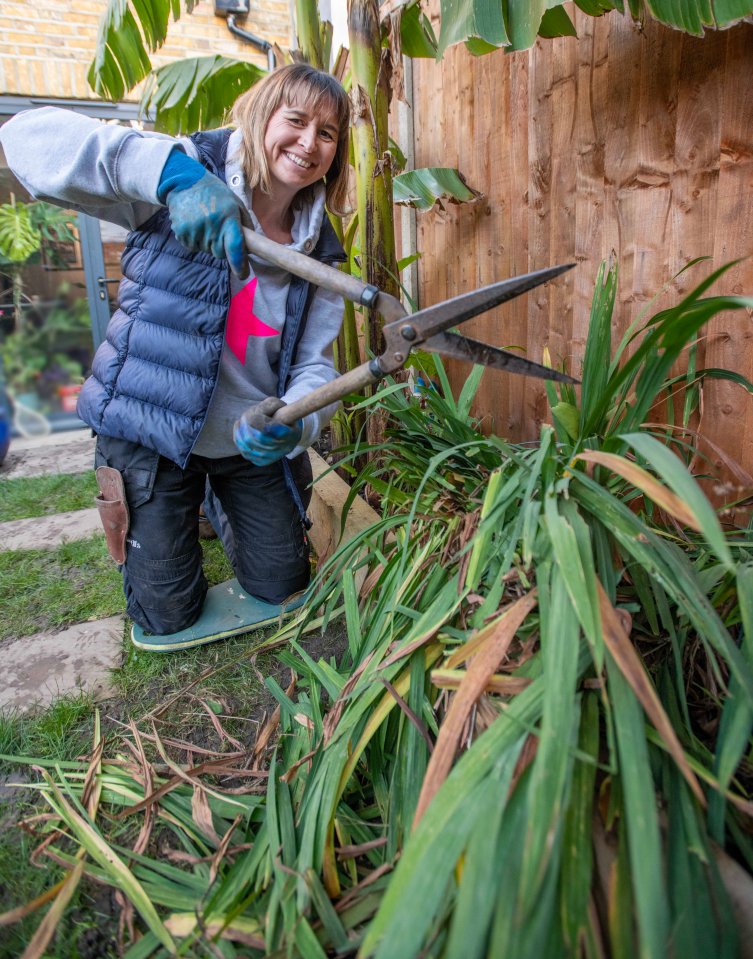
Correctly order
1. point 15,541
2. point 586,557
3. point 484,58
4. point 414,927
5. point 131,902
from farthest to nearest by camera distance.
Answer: point 15,541 → point 484,58 → point 131,902 → point 586,557 → point 414,927

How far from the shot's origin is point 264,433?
1639 millimetres

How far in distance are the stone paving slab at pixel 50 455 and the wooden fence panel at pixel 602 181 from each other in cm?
304

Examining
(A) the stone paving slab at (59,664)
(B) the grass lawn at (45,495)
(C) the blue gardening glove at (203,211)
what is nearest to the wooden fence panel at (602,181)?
(C) the blue gardening glove at (203,211)

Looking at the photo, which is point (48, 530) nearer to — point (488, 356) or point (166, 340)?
point (166, 340)

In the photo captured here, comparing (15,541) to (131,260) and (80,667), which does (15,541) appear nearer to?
(80,667)

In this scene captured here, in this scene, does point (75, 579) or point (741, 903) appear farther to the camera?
point (75, 579)

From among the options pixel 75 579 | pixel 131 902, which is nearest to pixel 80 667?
pixel 75 579

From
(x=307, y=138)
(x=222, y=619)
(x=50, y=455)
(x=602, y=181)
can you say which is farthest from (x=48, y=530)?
(x=602, y=181)

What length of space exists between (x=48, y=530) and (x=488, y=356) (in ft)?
8.56

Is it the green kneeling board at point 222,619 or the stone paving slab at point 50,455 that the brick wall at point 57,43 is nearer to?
the stone paving slab at point 50,455

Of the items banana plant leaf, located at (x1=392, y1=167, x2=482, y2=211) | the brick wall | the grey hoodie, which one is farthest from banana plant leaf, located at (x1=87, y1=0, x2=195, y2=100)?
the brick wall

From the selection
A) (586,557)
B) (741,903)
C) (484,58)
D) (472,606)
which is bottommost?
(741,903)

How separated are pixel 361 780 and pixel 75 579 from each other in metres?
A: 1.71

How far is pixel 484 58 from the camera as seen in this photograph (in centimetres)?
230
